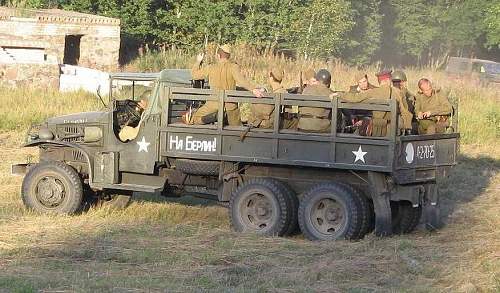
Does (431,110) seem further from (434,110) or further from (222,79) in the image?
(222,79)

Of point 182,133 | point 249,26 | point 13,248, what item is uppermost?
point 249,26

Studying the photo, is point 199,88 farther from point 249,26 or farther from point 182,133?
point 249,26

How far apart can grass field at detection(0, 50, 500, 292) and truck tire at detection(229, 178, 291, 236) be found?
0.25m

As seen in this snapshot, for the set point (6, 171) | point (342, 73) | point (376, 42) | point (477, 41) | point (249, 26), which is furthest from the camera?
point (477, 41)

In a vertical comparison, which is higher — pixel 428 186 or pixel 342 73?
pixel 342 73

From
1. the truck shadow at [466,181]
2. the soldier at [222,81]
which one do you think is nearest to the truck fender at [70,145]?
the soldier at [222,81]

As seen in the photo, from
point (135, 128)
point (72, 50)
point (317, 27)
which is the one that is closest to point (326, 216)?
point (135, 128)

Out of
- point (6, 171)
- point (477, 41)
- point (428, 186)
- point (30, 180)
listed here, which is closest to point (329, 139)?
point (428, 186)

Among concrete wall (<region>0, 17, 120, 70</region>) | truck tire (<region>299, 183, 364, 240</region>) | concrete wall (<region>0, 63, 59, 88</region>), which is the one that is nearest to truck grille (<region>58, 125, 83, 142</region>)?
truck tire (<region>299, 183, 364, 240</region>)

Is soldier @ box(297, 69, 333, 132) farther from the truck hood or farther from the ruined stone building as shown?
the ruined stone building

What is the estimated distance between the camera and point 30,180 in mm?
13570

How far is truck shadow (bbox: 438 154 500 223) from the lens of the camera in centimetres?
1524

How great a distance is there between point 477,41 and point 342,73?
23761 mm

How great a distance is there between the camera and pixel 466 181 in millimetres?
17047
